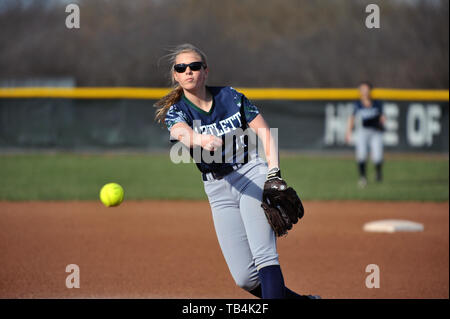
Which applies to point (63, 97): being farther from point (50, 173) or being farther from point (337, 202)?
point (337, 202)

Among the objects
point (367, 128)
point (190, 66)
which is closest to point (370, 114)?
point (367, 128)

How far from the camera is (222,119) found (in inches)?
152

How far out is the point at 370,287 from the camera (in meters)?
5.51

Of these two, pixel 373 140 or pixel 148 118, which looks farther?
pixel 148 118

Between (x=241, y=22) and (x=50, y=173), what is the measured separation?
2190 cm

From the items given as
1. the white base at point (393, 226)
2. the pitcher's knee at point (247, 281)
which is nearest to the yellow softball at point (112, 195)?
the pitcher's knee at point (247, 281)

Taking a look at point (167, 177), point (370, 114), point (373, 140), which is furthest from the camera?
point (167, 177)

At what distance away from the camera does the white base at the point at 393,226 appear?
8.12 meters

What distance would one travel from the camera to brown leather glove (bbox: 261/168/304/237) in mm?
3686

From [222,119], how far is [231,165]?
0.29 meters

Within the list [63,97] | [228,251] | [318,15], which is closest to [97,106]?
[63,97]

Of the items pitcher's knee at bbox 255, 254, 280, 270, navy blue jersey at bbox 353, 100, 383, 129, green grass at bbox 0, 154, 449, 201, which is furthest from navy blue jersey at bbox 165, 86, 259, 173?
navy blue jersey at bbox 353, 100, 383, 129

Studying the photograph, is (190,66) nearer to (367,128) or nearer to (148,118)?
(367,128)

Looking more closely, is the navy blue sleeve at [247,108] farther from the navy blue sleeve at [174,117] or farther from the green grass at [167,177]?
the green grass at [167,177]
